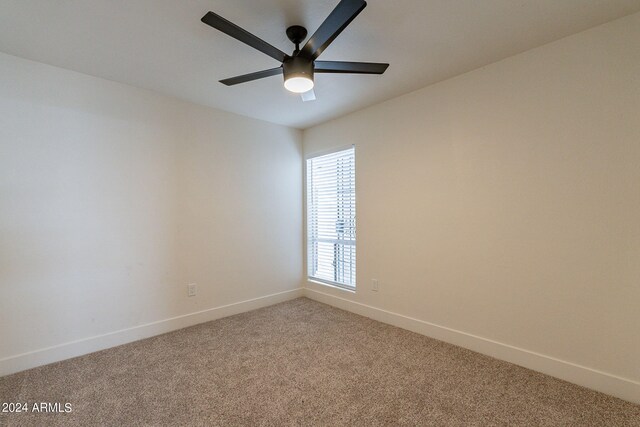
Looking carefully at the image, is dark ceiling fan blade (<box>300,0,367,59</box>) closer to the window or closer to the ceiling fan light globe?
the ceiling fan light globe

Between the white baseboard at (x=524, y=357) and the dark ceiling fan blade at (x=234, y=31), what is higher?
→ the dark ceiling fan blade at (x=234, y=31)

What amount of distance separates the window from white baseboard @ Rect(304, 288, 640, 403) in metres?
0.62

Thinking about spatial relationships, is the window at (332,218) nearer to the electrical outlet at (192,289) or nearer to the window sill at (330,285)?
the window sill at (330,285)

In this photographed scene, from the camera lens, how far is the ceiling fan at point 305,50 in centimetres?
137

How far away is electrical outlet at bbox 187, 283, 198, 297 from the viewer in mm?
2988

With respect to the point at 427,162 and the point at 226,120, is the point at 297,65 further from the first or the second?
the point at 226,120

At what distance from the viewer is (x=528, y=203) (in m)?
2.12

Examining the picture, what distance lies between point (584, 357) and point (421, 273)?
122 centimetres

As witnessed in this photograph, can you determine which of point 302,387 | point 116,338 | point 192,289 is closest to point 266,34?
point 302,387

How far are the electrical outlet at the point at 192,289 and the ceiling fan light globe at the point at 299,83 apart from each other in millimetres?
2278

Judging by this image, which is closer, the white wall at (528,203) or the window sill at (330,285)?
the white wall at (528,203)

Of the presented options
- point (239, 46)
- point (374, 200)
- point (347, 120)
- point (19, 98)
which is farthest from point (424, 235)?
point (19, 98)

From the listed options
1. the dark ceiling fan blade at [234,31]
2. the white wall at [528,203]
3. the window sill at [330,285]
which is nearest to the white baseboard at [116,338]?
the window sill at [330,285]

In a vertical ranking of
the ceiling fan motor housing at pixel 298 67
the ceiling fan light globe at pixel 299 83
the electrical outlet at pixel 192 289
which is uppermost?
the ceiling fan motor housing at pixel 298 67
